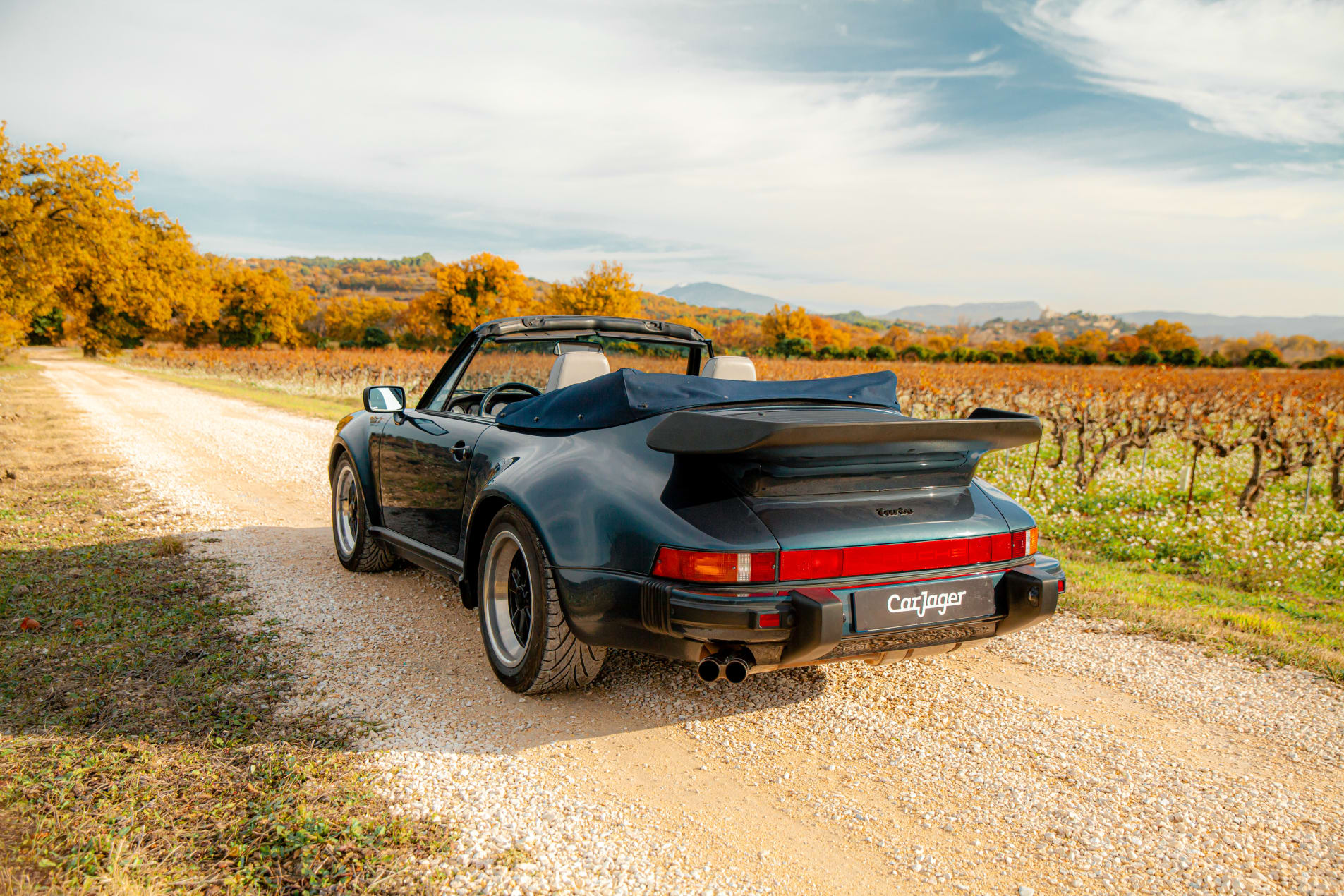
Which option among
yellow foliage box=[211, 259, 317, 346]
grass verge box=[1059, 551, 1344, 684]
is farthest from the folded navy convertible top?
yellow foliage box=[211, 259, 317, 346]

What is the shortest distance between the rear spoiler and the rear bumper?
46cm

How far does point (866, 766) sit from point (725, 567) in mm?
894

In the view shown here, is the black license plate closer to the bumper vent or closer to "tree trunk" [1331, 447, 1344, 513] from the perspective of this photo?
the bumper vent

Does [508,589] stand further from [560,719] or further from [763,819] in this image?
[763,819]

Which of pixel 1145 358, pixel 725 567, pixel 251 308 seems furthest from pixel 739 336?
pixel 725 567

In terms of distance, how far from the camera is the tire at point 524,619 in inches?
118

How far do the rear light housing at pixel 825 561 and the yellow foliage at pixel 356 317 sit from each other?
293ft

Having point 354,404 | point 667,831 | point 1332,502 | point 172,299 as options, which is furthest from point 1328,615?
point 172,299

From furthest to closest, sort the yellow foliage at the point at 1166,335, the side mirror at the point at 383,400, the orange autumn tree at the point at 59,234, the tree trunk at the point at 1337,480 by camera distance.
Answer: the yellow foliage at the point at 1166,335
the orange autumn tree at the point at 59,234
the tree trunk at the point at 1337,480
the side mirror at the point at 383,400

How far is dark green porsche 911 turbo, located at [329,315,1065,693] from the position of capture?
2.52 m

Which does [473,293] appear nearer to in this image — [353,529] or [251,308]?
[251,308]

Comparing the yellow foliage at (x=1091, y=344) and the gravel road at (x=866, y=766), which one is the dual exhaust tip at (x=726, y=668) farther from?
the yellow foliage at (x=1091, y=344)

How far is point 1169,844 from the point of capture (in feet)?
7.52

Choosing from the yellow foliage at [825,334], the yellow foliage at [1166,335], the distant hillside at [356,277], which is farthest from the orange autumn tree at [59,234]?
the distant hillside at [356,277]
